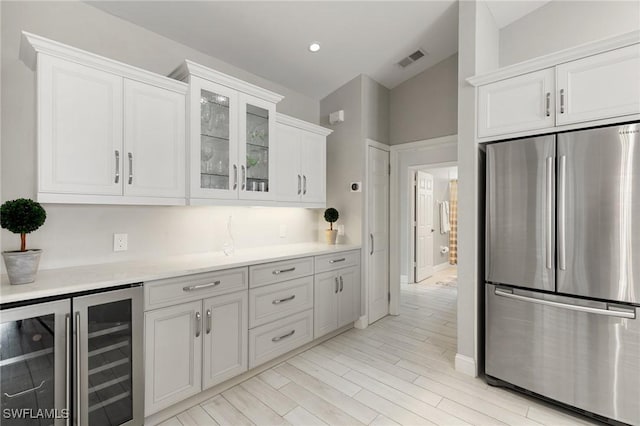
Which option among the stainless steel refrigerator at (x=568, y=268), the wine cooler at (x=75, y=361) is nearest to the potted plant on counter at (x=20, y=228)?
the wine cooler at (x=75, y=361)

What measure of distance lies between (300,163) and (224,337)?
6.00ft

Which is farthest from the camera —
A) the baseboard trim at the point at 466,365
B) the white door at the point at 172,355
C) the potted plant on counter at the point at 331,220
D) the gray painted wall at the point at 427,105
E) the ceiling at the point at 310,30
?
the potted plant on counter at the point at 331,220

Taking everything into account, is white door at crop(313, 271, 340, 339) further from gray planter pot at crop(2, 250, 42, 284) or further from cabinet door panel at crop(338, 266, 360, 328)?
gray planter pot at crop(2, 250, 42, 284)

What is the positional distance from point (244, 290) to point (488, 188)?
207cm

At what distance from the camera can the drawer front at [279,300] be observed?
2430 mm

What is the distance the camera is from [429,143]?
3602mm

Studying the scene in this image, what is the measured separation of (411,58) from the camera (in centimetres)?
340

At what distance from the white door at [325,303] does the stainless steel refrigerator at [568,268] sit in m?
1.40

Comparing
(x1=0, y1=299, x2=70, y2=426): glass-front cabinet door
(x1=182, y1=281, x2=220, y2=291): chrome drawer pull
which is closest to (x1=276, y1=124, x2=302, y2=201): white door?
(x1=182, y1=281, x2=220, y2=291): chrome drawer pull

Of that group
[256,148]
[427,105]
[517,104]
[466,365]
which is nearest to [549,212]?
[517,104]

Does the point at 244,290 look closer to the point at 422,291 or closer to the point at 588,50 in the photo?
the point at 588,50

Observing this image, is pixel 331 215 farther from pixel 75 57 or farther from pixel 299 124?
pixel 75 57

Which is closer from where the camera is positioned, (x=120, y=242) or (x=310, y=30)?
(x=120, y=242)

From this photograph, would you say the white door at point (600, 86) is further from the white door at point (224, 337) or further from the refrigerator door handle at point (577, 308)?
the white door at point (224, 337)
